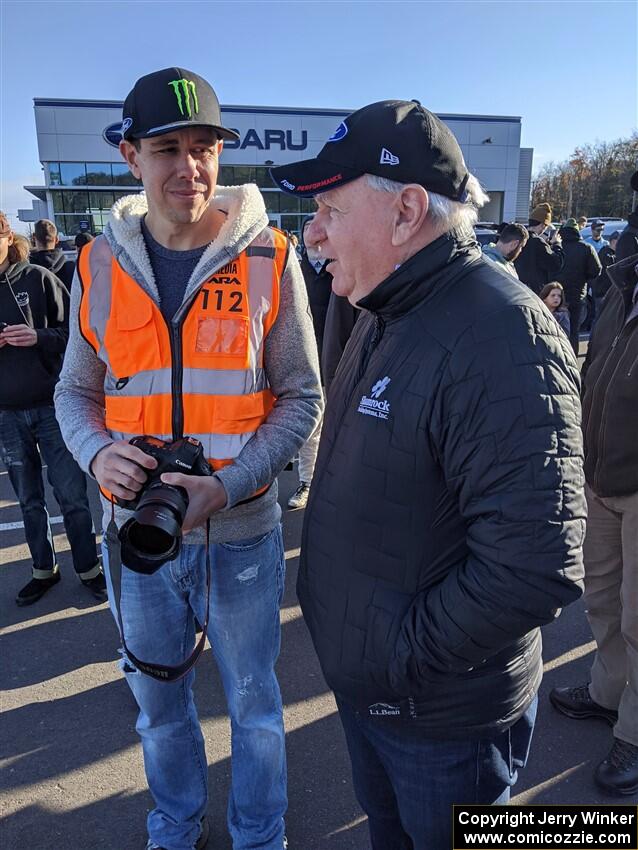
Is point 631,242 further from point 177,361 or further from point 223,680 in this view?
point 223,680

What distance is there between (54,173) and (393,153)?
2844cm

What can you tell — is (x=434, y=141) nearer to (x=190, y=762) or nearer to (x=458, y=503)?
(x=458, y=503)

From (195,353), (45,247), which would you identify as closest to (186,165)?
(195,353)

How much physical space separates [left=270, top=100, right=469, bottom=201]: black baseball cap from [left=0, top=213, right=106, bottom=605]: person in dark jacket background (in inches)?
107

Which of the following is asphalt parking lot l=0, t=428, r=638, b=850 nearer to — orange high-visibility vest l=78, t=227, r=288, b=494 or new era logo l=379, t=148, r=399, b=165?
orange high-visibility vest l=78, t=227, r=288, b=494

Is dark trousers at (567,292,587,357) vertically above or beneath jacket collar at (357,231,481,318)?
beneath

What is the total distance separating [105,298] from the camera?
178cm

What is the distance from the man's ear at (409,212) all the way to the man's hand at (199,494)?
73 centimetres

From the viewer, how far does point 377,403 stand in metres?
1.24

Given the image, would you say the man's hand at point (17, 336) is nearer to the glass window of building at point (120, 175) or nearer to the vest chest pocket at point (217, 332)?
the vest chest pocket at point (217, 332)

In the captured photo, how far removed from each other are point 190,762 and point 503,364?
167 centimetres

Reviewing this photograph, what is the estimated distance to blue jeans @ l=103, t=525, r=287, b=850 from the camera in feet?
5.88

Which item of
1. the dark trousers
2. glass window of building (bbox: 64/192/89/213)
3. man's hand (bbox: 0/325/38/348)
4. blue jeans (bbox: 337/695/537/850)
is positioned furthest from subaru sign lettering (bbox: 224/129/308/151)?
blue jeans (bbox: 337/695/537/850)

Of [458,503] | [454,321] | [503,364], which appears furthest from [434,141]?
[458,503]
